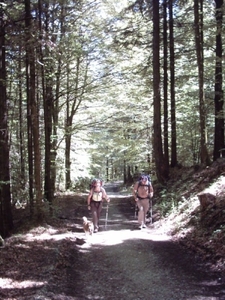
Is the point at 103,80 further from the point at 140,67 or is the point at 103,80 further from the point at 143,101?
the point at 143,101

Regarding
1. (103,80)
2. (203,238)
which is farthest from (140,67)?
(203,238)

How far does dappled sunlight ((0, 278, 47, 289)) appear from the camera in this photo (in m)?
5.82

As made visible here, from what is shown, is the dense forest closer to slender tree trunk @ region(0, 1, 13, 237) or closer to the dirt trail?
slender tree trunk @ region(0, 1, 13, 237)

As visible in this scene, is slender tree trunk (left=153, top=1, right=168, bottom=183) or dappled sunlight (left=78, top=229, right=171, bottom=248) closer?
dappled sunlight (left=78, top=229, right=171, bottom=248)

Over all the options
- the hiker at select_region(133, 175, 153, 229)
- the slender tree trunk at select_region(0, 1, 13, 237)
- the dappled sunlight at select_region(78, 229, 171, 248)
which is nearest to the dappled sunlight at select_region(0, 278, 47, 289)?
the dappled sunlight at select_region(78, 229, 171, 248)

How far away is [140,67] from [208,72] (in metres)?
3.89

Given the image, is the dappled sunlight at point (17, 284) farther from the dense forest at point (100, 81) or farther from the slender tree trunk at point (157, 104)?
the slender tree trunk at point (157, 104)

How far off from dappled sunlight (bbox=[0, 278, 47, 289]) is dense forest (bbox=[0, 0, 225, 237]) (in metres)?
4.22

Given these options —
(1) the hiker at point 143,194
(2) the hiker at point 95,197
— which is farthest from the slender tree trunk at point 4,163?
(1) the hiker at point 143,194

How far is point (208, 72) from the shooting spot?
18953 mm

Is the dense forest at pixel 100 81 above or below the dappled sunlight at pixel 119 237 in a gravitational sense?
above

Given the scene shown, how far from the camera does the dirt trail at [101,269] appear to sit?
574 centimetres

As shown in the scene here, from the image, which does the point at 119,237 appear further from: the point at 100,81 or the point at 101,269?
the point at 100,81

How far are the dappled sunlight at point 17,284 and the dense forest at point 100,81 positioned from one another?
422cm
